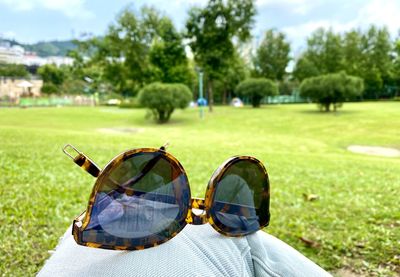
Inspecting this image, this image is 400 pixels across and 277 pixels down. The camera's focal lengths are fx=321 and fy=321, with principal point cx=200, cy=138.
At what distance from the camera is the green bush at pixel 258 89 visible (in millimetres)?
15727

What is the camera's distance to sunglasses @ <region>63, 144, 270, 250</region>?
1.51 ft

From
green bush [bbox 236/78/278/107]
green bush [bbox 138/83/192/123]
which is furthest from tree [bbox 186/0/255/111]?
green bush [bbox 138/83/192/123]

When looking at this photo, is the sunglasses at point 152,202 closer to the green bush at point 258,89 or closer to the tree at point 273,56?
the green bush at point 258,89

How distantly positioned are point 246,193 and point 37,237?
1199 mm

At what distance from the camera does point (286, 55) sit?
22.1 meters

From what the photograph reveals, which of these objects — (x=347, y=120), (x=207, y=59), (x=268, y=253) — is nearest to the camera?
(x=268, y=253)

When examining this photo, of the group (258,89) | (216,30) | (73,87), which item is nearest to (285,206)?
(216,30)

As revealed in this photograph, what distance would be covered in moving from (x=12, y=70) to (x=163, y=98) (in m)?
7.21

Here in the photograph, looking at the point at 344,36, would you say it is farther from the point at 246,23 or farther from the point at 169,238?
the point at 169,238

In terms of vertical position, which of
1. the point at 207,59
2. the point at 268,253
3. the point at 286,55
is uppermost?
the point at 286,55

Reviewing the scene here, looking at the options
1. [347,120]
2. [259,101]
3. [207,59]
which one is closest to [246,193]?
[347,120]

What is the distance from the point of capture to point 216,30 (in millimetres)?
13695

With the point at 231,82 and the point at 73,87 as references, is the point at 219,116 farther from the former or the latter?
the point at 231,82

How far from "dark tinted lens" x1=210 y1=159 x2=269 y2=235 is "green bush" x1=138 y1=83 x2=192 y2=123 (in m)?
10.9
